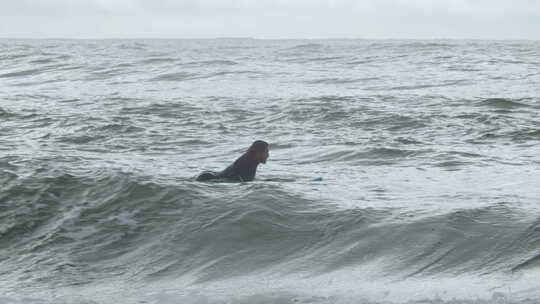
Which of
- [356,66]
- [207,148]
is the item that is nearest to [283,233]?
[207,148]

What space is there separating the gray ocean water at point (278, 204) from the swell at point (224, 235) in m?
0.03

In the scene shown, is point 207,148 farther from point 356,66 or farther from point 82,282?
point 356,66

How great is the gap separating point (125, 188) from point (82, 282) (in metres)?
4.18

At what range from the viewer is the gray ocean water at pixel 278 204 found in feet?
25.6

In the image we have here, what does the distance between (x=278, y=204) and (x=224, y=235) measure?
1.39m

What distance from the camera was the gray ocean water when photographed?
307 inches

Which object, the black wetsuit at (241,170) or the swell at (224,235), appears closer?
the swell at (224,235)

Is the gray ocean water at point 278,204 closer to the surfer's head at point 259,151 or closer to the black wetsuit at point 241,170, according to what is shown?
the black wetsuit at point 241,170

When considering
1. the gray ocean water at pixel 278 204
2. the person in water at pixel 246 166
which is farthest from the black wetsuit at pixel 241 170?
the gray ocean water at pixel 278 204

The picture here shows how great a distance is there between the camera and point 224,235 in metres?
9.88

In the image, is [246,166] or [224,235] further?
[246,166]

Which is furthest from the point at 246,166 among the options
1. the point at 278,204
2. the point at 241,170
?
the point at 278,204

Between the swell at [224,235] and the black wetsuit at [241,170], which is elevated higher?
the black wetsuit at [241,170]

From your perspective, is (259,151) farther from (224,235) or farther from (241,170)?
(224,235)
